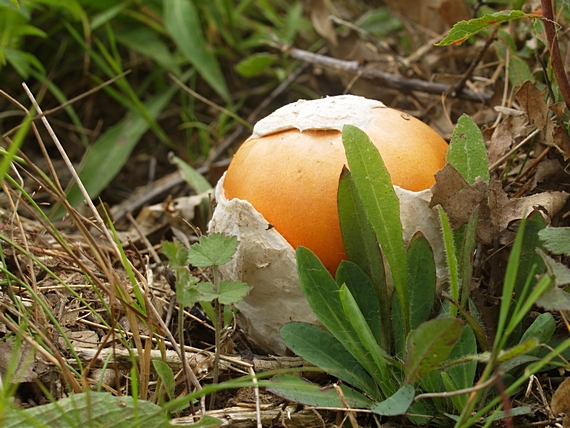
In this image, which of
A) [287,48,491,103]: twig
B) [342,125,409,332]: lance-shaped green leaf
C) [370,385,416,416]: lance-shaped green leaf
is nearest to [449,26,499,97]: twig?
[287,48,491,103]: twig

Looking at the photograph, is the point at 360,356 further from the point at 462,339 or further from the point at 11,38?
the point at 11,38

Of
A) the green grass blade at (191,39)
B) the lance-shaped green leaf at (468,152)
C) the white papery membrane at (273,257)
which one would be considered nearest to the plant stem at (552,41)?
the lance-shaped green leaf at (468,152)

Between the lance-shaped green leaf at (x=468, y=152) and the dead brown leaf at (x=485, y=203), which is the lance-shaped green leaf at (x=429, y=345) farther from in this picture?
Answer: the lance-shaped green leaf at (x=468, y=152)

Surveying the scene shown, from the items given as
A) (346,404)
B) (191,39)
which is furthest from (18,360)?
(191,39)

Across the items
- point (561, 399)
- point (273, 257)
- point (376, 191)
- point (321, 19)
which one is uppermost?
point (321, 19)

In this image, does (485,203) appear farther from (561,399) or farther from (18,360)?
(18,360)
